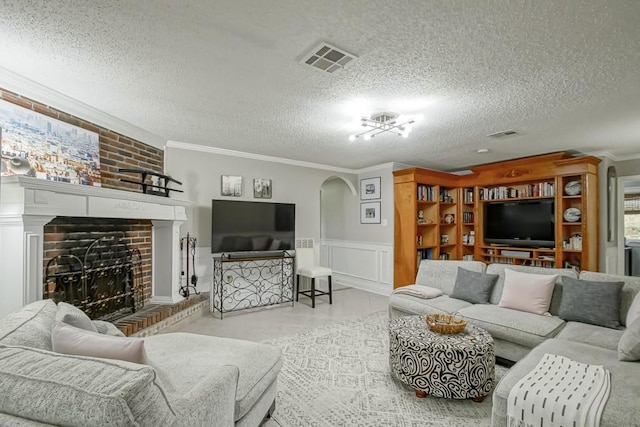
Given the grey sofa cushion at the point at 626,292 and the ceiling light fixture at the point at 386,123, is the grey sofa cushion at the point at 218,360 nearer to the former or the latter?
the ceiling light fixture at the point at 386,123

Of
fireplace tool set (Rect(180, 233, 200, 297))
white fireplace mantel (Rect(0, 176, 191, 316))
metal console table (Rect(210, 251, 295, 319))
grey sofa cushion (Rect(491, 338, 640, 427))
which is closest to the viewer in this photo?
grey sofa cushion (Rect(491, 338, 640, 427))

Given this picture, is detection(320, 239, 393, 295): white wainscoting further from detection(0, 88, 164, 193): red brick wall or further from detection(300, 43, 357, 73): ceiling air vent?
detection(300, 43, 357, 73): ceiling air vent

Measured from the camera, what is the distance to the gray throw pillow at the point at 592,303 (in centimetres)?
247

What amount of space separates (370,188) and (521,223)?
8.51ft

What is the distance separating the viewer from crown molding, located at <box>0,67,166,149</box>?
2.26m

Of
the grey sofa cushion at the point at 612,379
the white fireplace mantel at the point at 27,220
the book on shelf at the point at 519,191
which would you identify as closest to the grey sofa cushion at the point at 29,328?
the white fireplace mantel at the point at 27,220

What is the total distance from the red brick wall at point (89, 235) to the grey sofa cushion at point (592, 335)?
Answer: 13.5 feet

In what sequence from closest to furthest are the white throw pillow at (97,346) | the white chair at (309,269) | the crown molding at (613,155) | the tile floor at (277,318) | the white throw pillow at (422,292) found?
1. the white throw pillow at (97,346)
2. the white throw pillow at (422,292)
3. the tile floor at (277,318)
4. the crown molding at (613,155)
5. the white chair at (309,269)

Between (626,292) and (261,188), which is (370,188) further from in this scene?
(626,292)

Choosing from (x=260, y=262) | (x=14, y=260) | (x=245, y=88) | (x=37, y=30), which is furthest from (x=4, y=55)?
(x=260, y=262)

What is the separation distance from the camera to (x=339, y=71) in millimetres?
2156

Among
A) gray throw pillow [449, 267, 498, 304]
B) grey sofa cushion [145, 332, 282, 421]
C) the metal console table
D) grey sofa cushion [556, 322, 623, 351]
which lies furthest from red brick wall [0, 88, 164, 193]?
grey sofa cushion [556, 322, 623, 351]

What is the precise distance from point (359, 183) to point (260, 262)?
260cm

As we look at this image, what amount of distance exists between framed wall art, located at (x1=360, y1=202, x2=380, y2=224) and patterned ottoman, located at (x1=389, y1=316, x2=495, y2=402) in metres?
3.54
